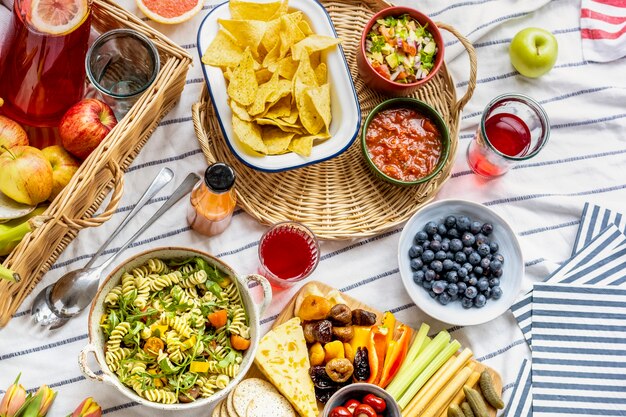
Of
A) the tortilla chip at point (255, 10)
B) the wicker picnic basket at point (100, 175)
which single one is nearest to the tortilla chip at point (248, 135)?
the wicker picnic basket at point (100, 175)

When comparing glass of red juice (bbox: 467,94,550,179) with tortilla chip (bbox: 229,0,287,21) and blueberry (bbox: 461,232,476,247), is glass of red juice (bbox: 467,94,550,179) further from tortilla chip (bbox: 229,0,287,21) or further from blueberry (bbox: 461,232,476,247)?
tortilla chip (bbox: 229,0,287,21)

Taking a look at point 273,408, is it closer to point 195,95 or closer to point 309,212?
point 309,212

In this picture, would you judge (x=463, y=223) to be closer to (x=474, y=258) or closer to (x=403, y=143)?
(x=474, y=258)

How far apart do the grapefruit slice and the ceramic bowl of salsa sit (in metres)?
0.71

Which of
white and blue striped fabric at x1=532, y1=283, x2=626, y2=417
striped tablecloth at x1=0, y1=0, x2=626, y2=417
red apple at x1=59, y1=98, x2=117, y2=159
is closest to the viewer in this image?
red apple at x1=59, y1=98, x2=117, y2=159

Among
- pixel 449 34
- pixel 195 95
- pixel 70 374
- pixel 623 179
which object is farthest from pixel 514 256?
pixel 70 374

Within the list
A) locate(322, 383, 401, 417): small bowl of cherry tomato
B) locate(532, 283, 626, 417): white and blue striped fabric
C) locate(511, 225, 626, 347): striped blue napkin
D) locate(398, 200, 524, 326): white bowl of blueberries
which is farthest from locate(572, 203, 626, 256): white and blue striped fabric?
locate(322, 383, 401, 417): small bowl of cherry tomato

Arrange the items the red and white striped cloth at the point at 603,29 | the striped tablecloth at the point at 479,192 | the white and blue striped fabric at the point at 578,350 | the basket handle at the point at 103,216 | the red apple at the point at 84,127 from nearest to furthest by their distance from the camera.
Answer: the basket handle at the point at 103,216 < the red apple at the point at 84,127 < the striped tablecloth at the point at 479,192 < the white and blue striped fabric at the point at 578,350 < the red and white striped cloth at the point at 603,29

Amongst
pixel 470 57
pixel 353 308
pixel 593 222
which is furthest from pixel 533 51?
pixel 353 308

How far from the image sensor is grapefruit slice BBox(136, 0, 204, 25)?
277 centimetres

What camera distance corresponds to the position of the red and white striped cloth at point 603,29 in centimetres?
304

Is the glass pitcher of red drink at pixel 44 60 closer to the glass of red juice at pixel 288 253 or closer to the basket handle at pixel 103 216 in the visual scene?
the basket handle at pixel 103 216

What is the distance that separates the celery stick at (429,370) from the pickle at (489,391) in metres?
0.13

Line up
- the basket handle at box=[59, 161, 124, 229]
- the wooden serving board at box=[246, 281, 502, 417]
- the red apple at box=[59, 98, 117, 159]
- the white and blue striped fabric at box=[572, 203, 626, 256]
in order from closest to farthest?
the basket handle at box=[59, 161, 124, 229] → the red apple at box=[59, 98, 117, 159] → the wooden serving board at box=[246, 281, 502, 417] → the white and blue striped fabric at box=[572, 203, 626, 256]
